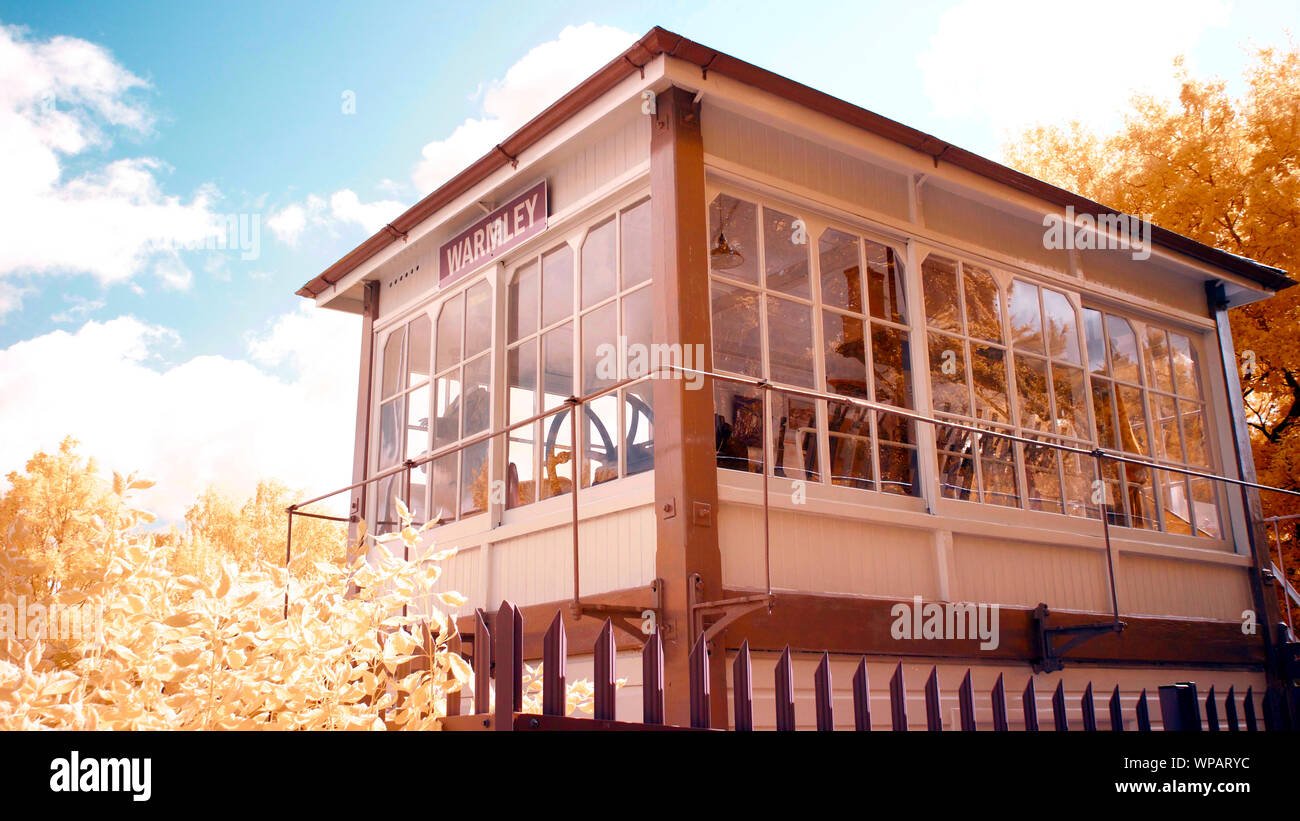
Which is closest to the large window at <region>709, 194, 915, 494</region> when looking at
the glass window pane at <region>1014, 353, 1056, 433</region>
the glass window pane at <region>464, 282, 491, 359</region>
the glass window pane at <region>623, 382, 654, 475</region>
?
the glass window pane at <region>623, 382, 654, 475</region>

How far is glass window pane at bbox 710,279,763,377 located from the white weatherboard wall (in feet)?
6.58

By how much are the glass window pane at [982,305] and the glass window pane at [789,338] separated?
5.43ft

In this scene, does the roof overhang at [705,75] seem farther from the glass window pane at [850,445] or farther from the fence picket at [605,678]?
the fence picket at [605,678]

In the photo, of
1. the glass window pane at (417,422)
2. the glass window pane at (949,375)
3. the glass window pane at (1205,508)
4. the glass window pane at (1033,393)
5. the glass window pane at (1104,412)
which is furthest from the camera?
the glass window pane at (1205,508)

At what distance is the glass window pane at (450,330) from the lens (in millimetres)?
8790

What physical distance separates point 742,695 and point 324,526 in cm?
2988

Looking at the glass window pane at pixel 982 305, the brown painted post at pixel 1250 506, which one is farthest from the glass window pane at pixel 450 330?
the brown painted post at pixel 1250 506

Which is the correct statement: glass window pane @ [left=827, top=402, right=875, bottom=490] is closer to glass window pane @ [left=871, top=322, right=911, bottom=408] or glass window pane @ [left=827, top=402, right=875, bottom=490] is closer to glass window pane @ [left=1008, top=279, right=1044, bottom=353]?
glass window pane @ [left=871, top=322, right=911, bottom=408]

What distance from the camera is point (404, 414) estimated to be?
940 cm

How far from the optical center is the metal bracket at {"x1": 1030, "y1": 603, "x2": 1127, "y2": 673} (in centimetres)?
735

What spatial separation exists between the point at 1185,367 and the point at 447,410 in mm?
7095

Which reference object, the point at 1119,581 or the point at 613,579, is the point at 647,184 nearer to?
the point at 613,579
